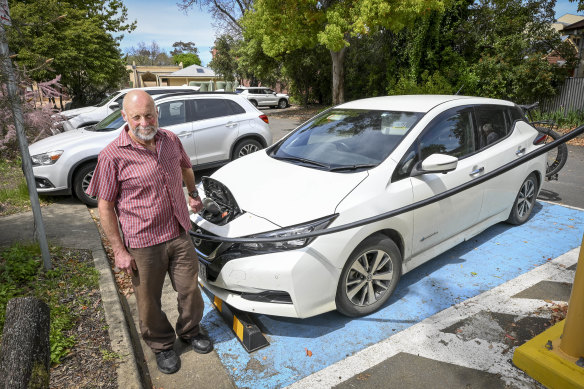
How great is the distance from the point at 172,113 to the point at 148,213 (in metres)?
5.17

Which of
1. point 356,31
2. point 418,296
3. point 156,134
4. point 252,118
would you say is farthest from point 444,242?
point 356,31

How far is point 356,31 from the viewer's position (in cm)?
1362

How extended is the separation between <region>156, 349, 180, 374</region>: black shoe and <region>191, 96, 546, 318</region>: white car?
550mm

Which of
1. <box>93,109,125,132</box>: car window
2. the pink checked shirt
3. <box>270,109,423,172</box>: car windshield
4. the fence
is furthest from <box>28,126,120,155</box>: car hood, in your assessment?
the fence

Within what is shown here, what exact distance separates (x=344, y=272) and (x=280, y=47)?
49.2 ft

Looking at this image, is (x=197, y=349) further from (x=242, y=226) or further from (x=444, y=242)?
(x=444, y=242)

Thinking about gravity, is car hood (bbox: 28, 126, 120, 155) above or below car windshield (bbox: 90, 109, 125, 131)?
below

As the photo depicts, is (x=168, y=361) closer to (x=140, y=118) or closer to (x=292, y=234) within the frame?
(x=292, y=234)

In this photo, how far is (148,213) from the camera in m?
2.59

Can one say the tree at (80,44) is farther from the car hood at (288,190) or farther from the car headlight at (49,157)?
the car hood at (288,190)

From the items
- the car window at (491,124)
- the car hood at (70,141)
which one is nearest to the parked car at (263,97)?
the car hood at (70,141)

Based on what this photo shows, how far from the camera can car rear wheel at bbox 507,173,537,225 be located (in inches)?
194

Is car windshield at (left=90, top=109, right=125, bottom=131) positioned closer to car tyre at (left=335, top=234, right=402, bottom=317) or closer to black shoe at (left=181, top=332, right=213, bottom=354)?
black shoe at (left=181, top=332, right=213, bottom=354)

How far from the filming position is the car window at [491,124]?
4.22 m
